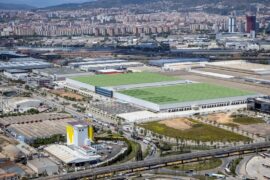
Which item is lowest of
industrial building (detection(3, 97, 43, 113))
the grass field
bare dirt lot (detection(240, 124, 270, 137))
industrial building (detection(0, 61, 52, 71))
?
bare dirt lot (detection(240, 124, 270, 137))

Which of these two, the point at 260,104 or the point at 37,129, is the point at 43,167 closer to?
the point at 37,129

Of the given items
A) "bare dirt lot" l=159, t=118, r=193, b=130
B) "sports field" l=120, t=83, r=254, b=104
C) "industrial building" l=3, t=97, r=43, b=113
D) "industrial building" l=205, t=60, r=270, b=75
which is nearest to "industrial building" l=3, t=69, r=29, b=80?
"industrial building" l=3, t=97, r=43, b=113

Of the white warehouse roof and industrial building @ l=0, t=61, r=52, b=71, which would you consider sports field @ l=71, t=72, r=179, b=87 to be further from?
the white warehouse roof

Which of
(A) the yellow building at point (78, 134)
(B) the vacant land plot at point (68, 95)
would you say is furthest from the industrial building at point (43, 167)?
(B) the vacant land plot at point (68, 95)

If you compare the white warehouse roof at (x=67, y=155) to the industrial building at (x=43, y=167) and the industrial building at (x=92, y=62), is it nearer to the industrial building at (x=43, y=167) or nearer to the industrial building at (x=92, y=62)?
the industrial building at (x=43, y=167)

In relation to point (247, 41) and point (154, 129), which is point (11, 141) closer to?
point (154, 129)
